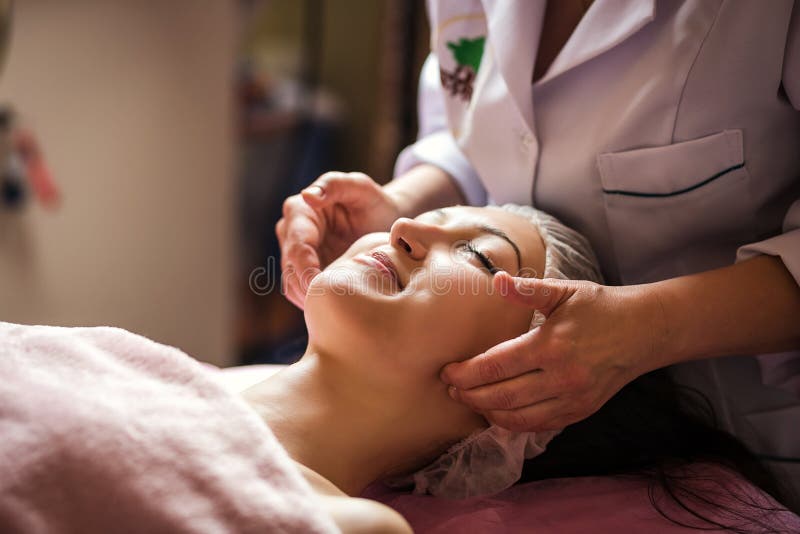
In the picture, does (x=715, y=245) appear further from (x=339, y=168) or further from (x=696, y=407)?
(x=339, y=168)

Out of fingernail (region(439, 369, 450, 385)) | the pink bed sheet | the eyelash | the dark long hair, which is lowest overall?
the pink bed sheet

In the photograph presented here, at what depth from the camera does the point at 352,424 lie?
1.01 metres

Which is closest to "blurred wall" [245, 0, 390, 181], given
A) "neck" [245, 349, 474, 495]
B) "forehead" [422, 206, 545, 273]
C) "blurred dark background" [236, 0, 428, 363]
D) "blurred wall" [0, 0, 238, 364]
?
"blurred dark background" [236, 0, 428, 363]

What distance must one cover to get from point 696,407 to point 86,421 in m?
0.89

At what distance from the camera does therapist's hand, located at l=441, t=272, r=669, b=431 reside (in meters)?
0.90

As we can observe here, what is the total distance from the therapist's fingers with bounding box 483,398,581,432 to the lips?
217mm

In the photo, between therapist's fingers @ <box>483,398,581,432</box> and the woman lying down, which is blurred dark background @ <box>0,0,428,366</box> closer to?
the woman lying down

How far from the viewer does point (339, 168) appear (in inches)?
136

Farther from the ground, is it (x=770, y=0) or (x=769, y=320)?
(x=770, y=0)

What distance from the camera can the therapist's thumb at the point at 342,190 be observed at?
49.2 inches

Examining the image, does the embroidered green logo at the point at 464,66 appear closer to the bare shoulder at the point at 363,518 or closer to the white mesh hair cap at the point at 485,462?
the white mesh hair cap at the point at 485,462

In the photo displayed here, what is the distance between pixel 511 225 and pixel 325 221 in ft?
1.12

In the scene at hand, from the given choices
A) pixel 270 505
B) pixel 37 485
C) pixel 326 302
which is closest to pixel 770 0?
pixel 326 302

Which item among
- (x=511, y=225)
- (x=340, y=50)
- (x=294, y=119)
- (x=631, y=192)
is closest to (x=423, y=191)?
(x=511, y=225)
